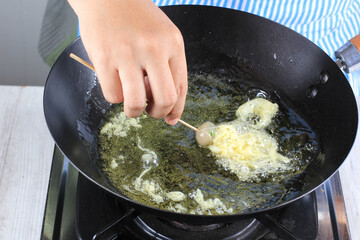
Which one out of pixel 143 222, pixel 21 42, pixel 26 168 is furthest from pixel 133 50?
pixel 21 42

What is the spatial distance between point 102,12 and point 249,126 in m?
0.56

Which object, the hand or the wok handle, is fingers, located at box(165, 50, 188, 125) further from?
the wok handle

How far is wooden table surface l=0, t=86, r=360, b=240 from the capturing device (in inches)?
35.5

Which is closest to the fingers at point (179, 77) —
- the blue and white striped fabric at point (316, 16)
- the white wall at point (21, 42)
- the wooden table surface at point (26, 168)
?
the wooden table surface at point (26, 168)

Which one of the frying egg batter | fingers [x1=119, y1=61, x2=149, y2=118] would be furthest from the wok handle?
fingers [x1=119, y1=61, x2=149, y2=118]

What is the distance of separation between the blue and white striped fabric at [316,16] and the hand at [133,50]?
65 cm

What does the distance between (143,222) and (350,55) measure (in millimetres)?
641

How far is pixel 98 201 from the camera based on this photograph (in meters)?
0.86

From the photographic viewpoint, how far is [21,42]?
1835 millimetres

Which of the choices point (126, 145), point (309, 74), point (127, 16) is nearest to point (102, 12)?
point (127, 16)

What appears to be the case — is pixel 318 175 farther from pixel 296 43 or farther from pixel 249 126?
pixel 296 43

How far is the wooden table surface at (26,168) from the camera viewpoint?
2.96ft

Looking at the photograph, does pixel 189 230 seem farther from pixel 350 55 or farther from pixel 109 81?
pixel 350 55

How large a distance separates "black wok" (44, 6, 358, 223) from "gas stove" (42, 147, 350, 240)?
1.9 inches
